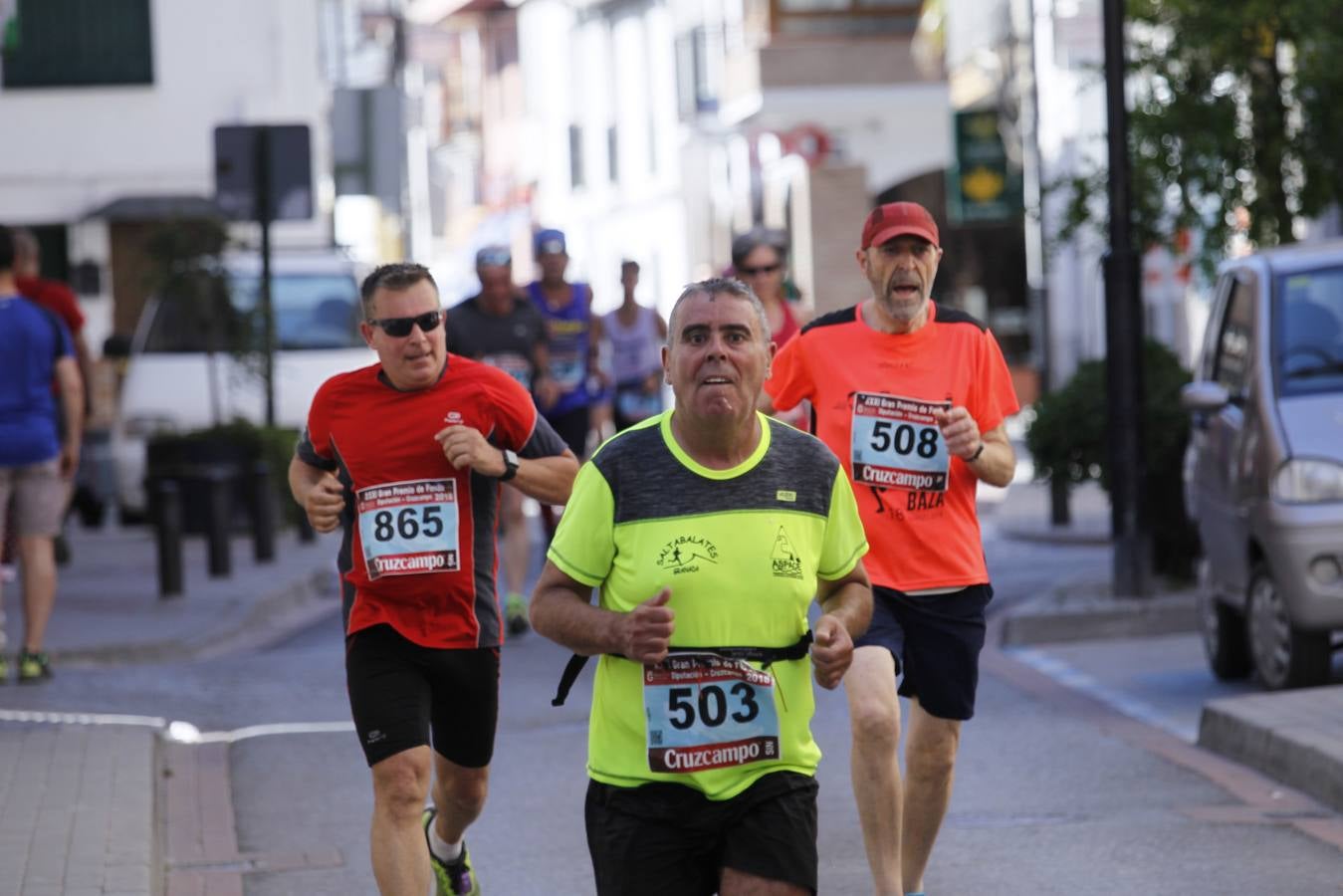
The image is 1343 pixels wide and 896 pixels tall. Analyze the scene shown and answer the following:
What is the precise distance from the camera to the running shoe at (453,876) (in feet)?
23.4

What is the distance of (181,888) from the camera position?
7.87m

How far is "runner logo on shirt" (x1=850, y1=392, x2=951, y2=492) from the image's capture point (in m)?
6.95

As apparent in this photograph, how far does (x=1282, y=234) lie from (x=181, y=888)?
32.6 feet

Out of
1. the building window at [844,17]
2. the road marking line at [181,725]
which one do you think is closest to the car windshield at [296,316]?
the road marking line at [181,725]

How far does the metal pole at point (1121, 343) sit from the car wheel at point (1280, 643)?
2829mm

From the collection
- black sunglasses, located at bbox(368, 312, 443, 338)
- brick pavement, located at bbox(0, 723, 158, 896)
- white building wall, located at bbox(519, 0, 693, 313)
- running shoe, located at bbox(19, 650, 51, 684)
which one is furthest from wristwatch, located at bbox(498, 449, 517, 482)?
white building wall, located at bbox(519, 0, 693, 313)

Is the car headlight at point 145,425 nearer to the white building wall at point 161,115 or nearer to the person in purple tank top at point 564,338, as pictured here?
the person in purple tank top at point 564,338

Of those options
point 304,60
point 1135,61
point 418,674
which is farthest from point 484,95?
point 418,674

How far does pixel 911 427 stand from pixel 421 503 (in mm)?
1236

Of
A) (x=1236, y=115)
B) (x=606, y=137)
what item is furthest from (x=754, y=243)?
(x=606, y=137)

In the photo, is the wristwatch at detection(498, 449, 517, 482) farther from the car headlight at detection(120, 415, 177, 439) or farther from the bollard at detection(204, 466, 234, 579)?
the car headlight at detection(120, 415, 177, 439)

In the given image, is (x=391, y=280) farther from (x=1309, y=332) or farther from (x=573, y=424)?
(x=573, y=424)

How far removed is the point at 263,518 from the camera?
58.6 feet

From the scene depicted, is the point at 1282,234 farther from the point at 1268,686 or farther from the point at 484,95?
the point at 484,95
